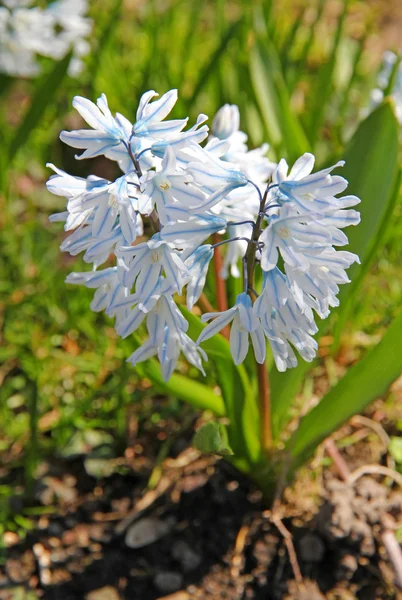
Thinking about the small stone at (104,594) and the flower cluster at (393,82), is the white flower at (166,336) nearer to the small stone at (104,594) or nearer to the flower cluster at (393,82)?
the small stone at (104,594)

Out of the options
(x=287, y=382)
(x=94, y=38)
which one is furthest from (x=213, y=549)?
(x=94, y=38)

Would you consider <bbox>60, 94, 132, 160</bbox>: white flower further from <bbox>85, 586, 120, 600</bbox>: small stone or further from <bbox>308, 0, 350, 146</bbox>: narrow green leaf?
<bbox>308, 0, 350, 146</bbox>: narrow green leaf

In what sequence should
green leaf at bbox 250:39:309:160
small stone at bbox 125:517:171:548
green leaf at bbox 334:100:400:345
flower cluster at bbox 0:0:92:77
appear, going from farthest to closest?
flower cluster at bbox 0:0:92:77 < green leaf at bbox 250:39:309:160 < small stone at bbox 125:517:171:548 < green leaf at bbox 334:100:400:345

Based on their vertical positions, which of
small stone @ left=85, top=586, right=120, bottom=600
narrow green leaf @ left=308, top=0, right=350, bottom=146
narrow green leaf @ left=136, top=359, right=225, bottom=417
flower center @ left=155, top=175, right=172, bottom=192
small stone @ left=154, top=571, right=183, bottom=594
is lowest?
small stone @ left=85, top=586, right=120, bottom=600

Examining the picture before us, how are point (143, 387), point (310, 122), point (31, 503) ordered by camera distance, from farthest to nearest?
point (310, 122)
point (143, 387)
point (31, 503)

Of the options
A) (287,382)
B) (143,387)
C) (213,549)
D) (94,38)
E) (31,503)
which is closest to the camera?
(287,382)

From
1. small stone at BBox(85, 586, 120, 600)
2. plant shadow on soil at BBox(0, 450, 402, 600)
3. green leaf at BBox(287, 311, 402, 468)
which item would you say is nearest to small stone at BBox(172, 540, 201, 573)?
plant shadow on soil at BBox(0, 450, 402, 600)

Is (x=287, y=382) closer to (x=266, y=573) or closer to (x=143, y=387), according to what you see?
(x=266, y=573)

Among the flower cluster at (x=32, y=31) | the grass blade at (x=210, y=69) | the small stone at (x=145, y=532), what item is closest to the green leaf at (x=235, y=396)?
the small stone at (x=145, y=532)
